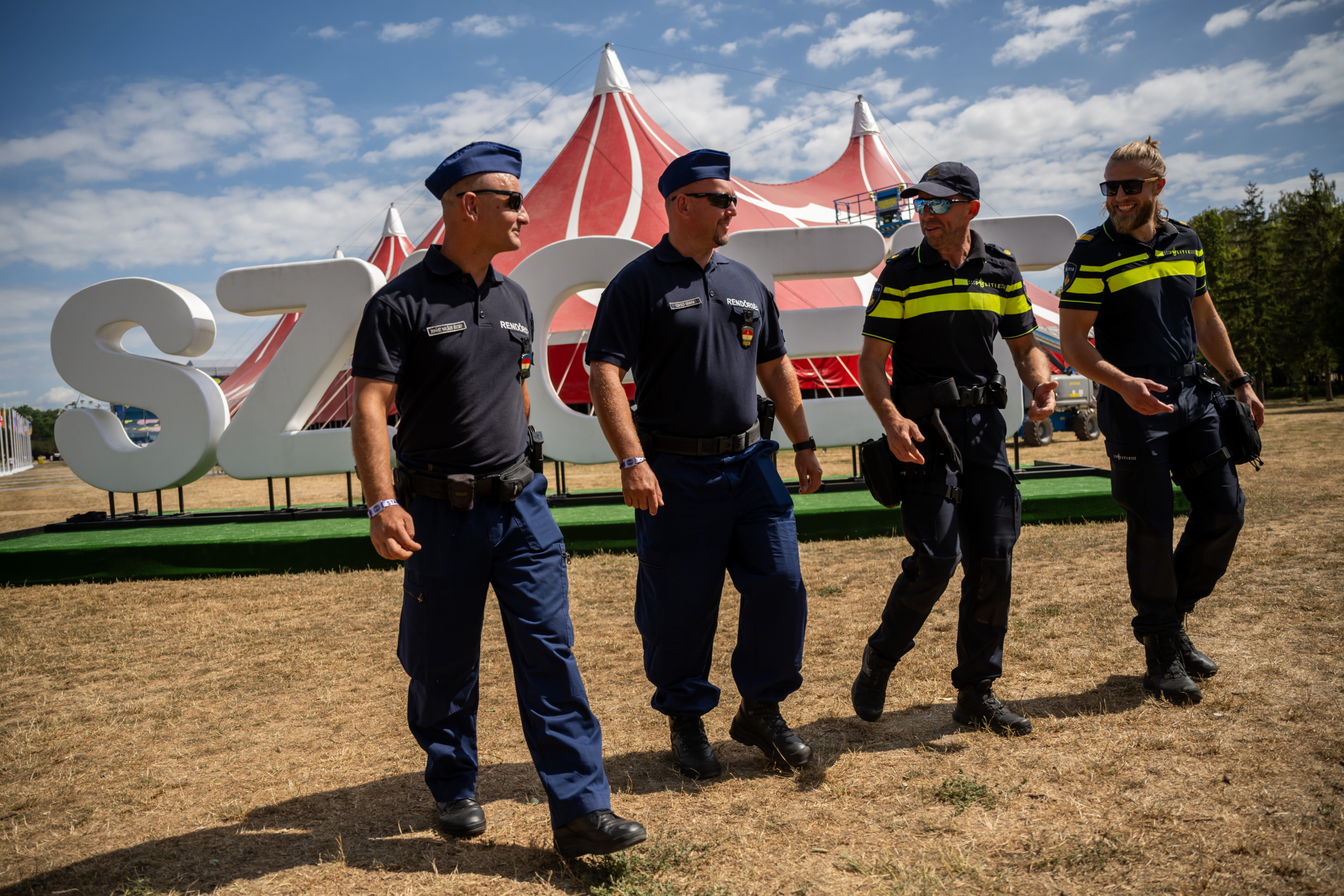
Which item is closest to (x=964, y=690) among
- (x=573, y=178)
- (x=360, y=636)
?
(x=360, y=636)

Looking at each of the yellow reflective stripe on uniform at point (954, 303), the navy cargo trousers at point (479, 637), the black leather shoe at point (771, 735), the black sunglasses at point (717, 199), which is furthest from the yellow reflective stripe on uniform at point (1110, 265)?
the navy cargo trousers at point (479, 637)

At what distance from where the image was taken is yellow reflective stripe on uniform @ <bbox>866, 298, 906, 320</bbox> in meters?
3.36

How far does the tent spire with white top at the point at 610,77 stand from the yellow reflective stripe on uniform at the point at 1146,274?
43.0 feet

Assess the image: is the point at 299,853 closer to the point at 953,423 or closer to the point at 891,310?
the point at 953,423

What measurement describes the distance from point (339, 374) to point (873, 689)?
12.7m

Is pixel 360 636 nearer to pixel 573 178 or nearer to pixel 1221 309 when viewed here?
pixel 573 178

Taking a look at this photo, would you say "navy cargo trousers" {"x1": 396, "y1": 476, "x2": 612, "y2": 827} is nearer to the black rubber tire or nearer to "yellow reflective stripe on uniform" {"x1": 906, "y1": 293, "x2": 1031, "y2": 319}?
"yellow reflective stripe on uniform" {"x1": 906, "y1": 293, "x2": 1031, "y2": 319}

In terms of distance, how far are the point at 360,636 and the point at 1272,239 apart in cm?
4234

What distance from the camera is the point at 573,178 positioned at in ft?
47.7

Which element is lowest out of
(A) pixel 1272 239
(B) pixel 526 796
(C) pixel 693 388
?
(B) pixel 526 796

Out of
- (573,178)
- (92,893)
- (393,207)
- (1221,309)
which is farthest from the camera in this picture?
(1221,309)

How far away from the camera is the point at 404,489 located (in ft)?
8.61

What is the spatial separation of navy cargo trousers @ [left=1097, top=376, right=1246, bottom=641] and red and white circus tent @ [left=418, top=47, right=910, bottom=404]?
10011mm

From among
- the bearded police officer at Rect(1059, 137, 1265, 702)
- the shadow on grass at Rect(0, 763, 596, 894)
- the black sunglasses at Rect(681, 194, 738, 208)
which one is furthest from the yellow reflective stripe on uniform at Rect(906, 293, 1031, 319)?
the shadow on grass at Rect(0, 763, 596, 894)
